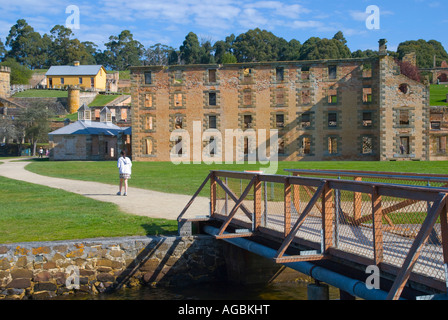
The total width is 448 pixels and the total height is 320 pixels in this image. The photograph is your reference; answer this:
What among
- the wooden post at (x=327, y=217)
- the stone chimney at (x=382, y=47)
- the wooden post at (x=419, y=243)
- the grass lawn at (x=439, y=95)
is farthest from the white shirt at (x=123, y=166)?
the grass lawn at (x=439, y=95)

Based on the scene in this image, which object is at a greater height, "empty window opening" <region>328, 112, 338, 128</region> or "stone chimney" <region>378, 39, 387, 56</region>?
"stone chimney" <region>378, 39, 387, 56</region>

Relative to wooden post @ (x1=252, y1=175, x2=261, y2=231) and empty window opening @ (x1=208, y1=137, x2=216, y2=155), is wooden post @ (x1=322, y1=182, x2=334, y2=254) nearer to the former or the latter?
wooden post @ (x1=252, y1=175, x2=261, y2=231)

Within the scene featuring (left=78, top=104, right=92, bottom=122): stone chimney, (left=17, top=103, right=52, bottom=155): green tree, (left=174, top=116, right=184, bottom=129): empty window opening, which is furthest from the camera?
(left=17, top=103, right=52, bottom=155): green tree

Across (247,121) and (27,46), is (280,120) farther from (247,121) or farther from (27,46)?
(27,46)

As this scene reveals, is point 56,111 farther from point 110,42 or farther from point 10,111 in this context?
point 110,42

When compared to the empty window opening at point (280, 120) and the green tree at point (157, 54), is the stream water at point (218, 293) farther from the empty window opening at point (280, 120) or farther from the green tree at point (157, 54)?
the green tree at point (157, 54)

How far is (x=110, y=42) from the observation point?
183 m

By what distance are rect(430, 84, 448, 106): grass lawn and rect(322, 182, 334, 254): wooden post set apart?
71.5m

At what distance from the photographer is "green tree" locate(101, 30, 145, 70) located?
17975cm

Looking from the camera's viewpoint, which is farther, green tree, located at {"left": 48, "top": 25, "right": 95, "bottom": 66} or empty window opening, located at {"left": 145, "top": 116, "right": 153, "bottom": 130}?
green tree, located at {"left": 48, "top": 25, "right": 95, "bottom": 66}

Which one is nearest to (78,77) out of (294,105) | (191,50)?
(191,50)

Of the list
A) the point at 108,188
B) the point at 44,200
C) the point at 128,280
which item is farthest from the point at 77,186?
the point at 128,280

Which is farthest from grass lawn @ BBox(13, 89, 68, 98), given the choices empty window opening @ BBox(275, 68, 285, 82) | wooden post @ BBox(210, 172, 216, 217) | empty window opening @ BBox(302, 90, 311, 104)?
wooden post @ BBox(210, 172, 216, 217)

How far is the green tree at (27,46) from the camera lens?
16112 cm
